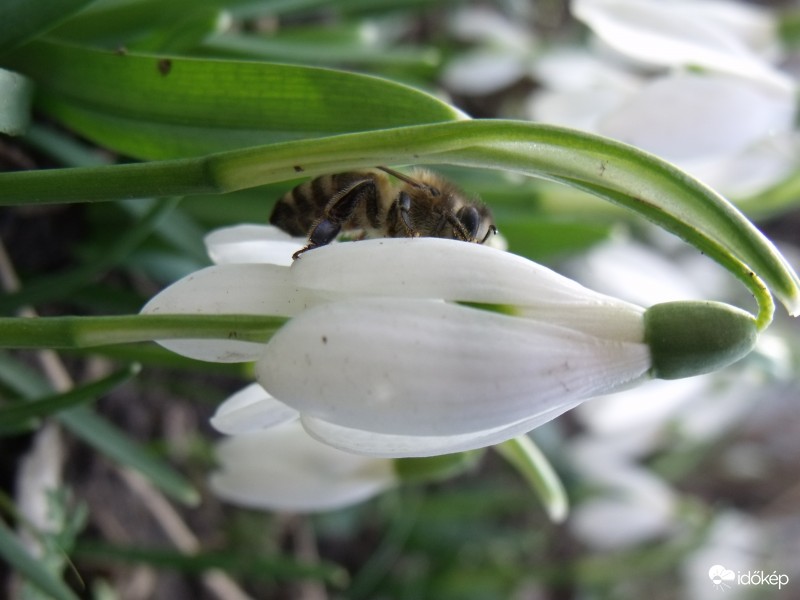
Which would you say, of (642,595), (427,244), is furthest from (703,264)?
(427,244)

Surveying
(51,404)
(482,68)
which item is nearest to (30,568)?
(51,404)

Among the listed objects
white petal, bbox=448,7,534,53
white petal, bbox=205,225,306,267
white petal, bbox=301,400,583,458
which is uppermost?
white petal, bbox=205,225,306,267

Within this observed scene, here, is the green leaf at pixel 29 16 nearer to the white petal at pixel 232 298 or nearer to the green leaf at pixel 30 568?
the white petal at pixel 232 298

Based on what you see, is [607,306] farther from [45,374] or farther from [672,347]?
[45,374]

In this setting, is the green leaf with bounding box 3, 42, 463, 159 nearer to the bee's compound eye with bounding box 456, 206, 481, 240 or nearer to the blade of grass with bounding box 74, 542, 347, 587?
the bee's compound eye with bounding box 456, 206, 481, 240

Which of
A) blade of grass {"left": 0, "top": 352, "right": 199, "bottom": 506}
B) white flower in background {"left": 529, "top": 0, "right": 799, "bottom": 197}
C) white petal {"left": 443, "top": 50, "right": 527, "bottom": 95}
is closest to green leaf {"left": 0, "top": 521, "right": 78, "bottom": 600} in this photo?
blade of grass {"left": 0, "top": 352, "right": 199, "bottom": 506}

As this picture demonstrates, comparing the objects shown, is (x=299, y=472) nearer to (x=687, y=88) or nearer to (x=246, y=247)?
(x=246, y=247)

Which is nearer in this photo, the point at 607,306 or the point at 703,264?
the point at 607,306
